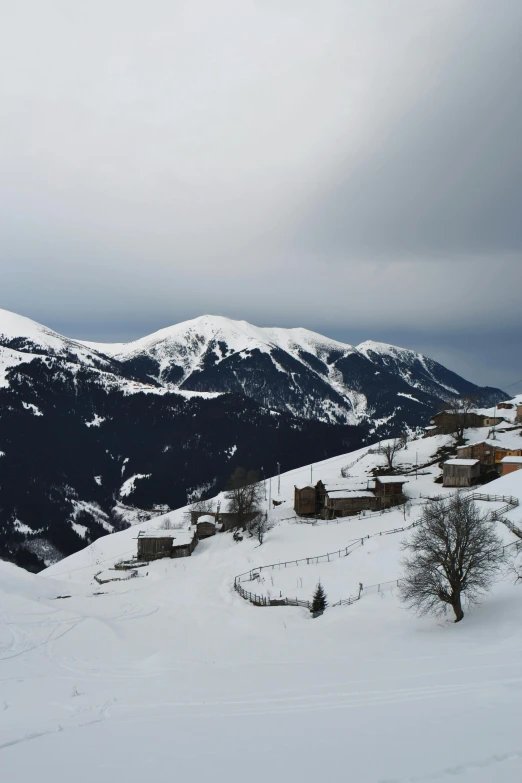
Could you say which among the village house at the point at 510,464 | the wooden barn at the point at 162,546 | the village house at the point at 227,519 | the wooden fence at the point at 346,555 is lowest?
the wooden barn at the point at 162,546

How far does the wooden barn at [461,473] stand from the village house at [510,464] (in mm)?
3925

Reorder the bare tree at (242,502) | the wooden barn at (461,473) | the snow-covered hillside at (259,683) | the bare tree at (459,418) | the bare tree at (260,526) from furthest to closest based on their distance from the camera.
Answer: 1. the bare tree at (459,418)
2. the bare tree at (242,502)
3. the wooden barn at (461,473)
4. the bare tree at (260,526)
5. the snow-covered hillside at (259,683)

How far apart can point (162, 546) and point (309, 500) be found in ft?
86.0

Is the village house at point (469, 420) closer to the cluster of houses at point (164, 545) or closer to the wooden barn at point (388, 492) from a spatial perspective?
the wooden barn at point (388, 492)

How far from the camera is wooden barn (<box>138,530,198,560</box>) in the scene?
6569 centimetres

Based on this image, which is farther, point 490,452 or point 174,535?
point 490,452

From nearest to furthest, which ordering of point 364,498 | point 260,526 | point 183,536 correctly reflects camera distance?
point 260,526 → point 364,498 → point 183,536

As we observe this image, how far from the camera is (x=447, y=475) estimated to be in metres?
72.2

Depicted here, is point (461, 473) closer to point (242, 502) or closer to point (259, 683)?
point (242, 502)

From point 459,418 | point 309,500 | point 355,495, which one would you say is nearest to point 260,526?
point 309,500

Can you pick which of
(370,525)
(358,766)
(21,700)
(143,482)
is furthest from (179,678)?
(143,482)

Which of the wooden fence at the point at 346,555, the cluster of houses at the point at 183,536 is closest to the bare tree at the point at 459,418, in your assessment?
the wooden fence at the point at 346,555

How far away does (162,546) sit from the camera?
66.7 m

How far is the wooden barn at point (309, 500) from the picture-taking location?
74000 mm
